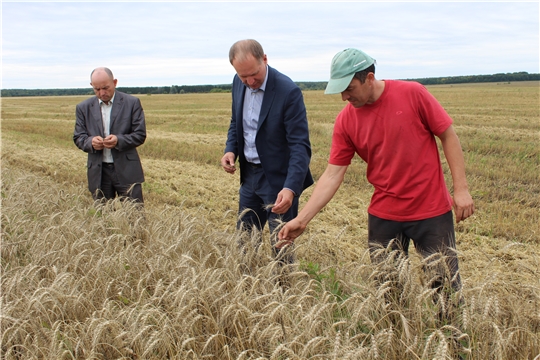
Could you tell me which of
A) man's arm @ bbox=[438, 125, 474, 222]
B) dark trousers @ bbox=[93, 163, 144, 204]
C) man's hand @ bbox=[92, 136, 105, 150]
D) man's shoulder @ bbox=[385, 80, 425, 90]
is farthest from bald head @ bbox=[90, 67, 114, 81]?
man's arm @ bbox=[438, 125, 474, 222]

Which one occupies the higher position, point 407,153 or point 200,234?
point 407,153

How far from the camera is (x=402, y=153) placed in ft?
9.15

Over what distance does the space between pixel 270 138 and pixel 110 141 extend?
81.4 inches

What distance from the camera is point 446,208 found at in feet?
9.38

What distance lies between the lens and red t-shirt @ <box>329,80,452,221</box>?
2.75 meters

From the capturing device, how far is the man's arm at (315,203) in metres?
2.94

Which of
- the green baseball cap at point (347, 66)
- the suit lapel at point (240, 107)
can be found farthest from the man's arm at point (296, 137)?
the green baseball cap at point (347, 66)

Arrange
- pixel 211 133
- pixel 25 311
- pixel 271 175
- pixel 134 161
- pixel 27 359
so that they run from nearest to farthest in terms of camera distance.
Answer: pixel 27 359
pixel 25 311
pixel 271 175
pixel 134 161
pixel 211 133

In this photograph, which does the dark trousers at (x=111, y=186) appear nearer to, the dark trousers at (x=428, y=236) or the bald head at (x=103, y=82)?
the bald head at (x=103, y=82)

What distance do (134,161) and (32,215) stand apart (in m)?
1.17

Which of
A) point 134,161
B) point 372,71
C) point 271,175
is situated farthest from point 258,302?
point 134,161

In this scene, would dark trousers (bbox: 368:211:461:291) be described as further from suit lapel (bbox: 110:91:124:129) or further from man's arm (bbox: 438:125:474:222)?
suit lapel (bbox: 110:91:124:129)

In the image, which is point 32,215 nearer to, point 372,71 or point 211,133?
point 372,71

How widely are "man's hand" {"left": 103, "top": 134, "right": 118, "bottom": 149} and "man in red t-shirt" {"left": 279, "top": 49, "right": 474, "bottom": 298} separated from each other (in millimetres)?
2607
